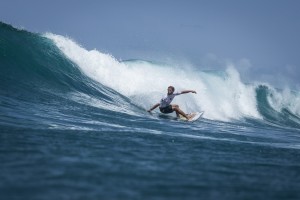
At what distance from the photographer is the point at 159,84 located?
1027 inches

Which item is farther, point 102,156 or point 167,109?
point 167,109

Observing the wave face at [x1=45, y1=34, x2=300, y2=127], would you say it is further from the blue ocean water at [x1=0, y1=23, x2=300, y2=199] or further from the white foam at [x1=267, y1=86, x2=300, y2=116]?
the blue ocean water at [x1=0, y1=23, x2=300, y2=199]

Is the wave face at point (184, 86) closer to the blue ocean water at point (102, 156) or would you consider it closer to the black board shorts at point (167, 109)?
the black board shorts at point (167, 109)

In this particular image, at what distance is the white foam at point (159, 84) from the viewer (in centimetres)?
2154

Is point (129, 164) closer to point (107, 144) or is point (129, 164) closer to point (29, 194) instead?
point (107, 144)

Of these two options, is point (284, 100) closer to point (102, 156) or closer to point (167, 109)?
point (167, 109)

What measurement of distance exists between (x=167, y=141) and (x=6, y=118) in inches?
136

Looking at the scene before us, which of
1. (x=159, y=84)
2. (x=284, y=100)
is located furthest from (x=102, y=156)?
(x=284, y=100)

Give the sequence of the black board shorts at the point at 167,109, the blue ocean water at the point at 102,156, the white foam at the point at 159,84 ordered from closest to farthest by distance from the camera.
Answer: the blue ocean water at the point at 102,156 < the black board shorts at the point at 167,109 < the white foam at the point at 159,84

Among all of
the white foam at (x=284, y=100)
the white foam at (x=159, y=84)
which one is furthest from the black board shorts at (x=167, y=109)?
the white foam at (x=284, y=100)

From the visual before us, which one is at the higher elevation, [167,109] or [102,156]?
[167,109]

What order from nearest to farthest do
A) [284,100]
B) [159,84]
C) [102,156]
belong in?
[102,156], [159,84], [284,100]

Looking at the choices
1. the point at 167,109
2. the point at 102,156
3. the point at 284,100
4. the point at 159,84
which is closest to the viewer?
the point at 102,156

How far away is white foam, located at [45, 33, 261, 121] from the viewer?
21542mm
